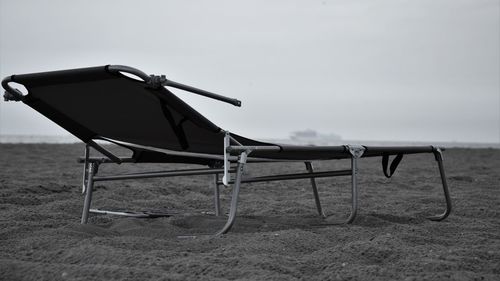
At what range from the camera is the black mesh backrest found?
2.72 metres

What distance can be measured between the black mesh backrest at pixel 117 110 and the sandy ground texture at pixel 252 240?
526mm

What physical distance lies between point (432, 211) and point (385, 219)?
0.70 m

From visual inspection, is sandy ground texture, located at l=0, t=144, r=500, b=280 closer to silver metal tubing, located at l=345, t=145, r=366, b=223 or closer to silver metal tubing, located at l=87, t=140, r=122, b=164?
silver metal tubing, located at l=345, t=145, r=366, b=223

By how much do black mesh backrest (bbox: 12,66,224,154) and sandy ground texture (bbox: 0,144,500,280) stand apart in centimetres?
53

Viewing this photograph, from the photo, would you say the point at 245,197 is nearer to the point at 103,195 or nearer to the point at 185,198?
the point at 185,198

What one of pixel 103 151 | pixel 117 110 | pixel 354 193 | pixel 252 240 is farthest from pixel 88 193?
pixel 354 193

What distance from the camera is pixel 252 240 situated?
2613 millimetres

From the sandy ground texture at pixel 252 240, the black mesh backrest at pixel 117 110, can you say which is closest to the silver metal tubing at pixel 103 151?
the black mesh backrest at pixel 117 110

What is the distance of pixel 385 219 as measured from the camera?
12.1 feet

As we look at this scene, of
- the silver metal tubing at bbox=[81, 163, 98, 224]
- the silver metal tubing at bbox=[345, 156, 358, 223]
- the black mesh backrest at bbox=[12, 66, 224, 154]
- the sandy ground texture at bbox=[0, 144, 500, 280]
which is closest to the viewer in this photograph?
the sandy ground texture at bbox=[0, 144, 500, 280]

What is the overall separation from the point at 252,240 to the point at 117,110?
112 centimetres

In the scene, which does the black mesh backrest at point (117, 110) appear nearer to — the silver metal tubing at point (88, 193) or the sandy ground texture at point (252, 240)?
the silver metal tubing at point (88, 193)

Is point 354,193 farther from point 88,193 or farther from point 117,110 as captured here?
point 88,193

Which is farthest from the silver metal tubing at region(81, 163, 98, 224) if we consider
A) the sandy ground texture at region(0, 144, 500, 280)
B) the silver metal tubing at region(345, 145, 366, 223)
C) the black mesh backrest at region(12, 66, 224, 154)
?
the silver metal tubing at region(345, 145, 366, 223)
